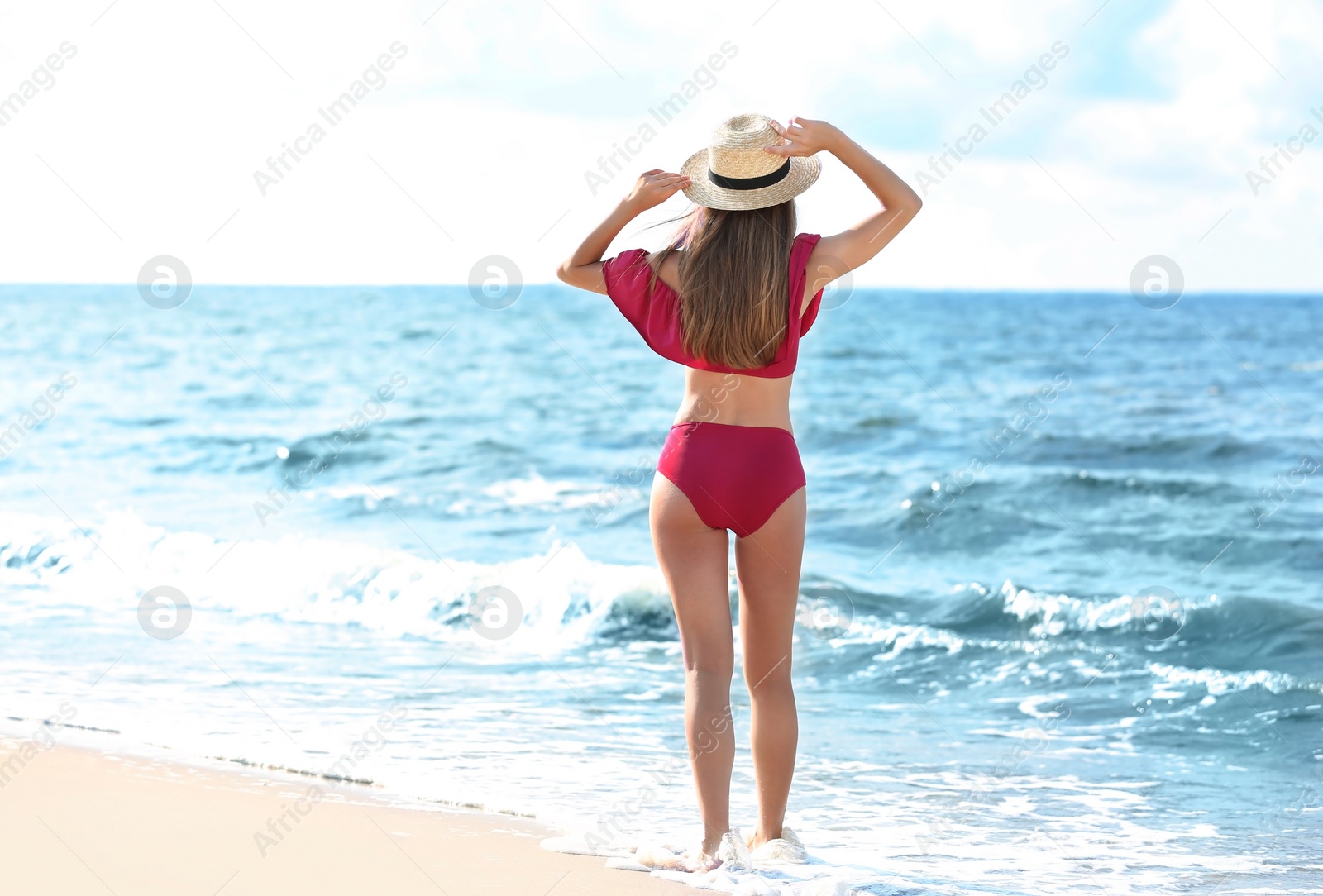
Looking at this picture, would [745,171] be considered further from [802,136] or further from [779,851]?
[779,851]

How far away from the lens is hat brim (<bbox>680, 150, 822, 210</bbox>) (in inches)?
103

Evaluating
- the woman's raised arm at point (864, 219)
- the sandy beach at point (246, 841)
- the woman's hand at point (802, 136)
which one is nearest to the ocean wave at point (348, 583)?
the sandy beach at point (246, 841)

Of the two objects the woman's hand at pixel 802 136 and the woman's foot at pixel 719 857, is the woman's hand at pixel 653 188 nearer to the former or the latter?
the woman's hand at pixel 802 136

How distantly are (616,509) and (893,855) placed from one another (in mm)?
6684

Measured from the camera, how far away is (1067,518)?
9414mm

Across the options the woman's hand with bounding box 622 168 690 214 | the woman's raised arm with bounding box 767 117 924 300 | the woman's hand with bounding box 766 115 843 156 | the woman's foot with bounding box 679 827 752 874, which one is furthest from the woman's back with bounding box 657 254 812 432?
the woman's foot with bounding box 679 827 752 874

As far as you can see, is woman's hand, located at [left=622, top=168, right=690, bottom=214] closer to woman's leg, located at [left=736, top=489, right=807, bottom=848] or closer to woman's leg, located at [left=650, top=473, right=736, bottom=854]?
woman's leg, located at [left=650, top=473, right=736, bottom=854]

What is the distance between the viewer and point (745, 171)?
8.59 ft

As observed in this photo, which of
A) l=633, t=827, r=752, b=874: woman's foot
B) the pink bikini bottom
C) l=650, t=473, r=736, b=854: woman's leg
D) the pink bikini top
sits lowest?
l=633, t=827, r=752, b=874: woman's foot

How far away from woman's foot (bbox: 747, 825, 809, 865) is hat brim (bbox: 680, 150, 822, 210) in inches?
63.5

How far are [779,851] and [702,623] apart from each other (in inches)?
26.2

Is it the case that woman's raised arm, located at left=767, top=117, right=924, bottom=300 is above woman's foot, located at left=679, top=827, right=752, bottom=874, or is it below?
above

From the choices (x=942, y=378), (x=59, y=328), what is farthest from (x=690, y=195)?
(x=59, y=328)

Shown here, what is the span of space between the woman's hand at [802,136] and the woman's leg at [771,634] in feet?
2.64
